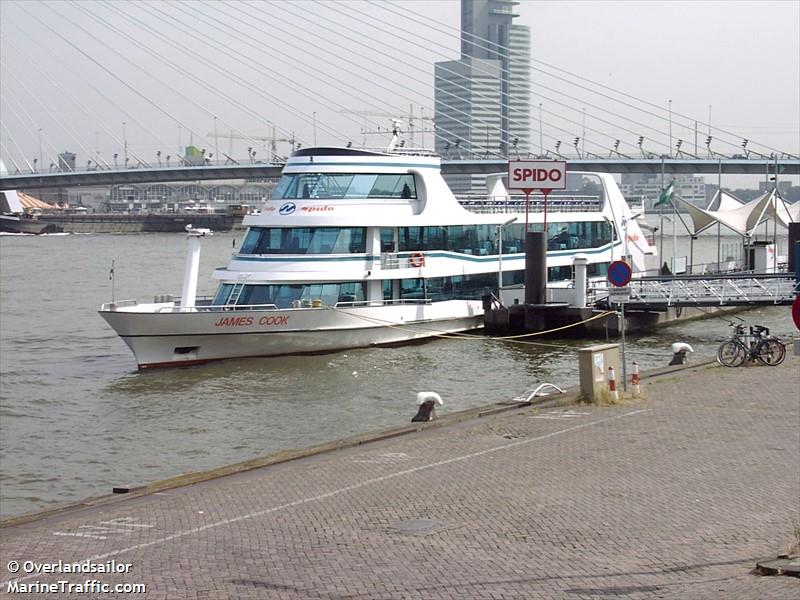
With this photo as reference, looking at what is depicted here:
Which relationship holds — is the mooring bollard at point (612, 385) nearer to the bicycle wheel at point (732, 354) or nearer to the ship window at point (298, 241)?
the bicycle wheel at point (732, 354)

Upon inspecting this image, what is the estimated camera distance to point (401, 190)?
29.5 metres

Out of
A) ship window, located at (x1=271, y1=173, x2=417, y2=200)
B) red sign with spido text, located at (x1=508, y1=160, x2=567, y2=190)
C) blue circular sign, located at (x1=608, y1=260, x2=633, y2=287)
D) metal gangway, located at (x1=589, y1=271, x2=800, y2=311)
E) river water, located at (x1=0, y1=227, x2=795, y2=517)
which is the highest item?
red sign with spido text, located at (x1=508, y1=160, x2=567, y2=190)

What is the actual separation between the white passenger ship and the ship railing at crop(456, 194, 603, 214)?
1.10 feet

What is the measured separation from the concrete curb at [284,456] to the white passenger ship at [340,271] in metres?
9.47

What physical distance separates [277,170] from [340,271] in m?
55.6

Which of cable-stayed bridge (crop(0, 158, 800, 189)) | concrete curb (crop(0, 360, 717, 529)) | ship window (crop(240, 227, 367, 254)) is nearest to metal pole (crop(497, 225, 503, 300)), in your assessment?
ship window (crop(240, 227, 367, 254))

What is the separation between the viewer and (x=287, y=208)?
1077 inches

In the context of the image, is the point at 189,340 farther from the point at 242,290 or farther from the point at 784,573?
the point at 784,573

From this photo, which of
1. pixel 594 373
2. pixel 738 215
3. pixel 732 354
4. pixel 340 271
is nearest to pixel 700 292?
pixel 340 271

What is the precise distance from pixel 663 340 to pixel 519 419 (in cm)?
1572

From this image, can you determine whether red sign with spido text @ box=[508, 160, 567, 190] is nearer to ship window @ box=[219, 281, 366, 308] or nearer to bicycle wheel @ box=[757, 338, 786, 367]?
ship window @ box=[219, 281, 366, 308]

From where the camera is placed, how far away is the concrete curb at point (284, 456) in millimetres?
11094

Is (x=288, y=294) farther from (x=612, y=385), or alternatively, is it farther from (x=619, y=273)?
(x=612, y=385)

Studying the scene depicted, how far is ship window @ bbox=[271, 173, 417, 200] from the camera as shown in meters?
27.7
